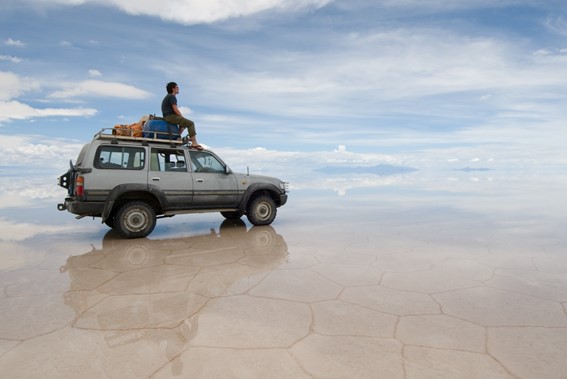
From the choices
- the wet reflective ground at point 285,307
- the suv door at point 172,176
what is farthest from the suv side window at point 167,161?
the wet reflective ground at point 285,307

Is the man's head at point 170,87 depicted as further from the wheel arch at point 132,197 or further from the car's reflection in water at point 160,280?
the car's reflection in water at point 160,280

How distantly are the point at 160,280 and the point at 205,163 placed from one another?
13.2 ft

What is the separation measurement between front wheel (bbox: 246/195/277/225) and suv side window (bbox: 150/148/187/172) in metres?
1.89

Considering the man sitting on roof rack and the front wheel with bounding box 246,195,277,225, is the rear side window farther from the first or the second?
the front wheel with bounding box 246,195,277,225

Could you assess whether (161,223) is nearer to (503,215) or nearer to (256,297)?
(256,297)

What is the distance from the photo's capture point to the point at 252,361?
2.56 metres

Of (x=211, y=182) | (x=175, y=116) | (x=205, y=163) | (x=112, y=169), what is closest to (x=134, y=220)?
(x=112, y=169)

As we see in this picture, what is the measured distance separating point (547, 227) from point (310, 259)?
657 centimetres

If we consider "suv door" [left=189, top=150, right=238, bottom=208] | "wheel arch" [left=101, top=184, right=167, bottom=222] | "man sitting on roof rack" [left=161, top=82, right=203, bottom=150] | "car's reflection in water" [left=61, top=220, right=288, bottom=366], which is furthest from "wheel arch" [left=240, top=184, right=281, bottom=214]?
"wheel arch" [left=101, top=184, right=167, bottom=222]

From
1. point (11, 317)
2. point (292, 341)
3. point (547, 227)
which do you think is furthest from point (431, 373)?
point (547, 227)

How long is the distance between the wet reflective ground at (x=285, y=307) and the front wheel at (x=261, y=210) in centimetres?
142

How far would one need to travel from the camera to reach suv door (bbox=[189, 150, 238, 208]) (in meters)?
7.83

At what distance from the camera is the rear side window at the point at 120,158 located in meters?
6.80

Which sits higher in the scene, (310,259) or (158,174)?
(158,174)
